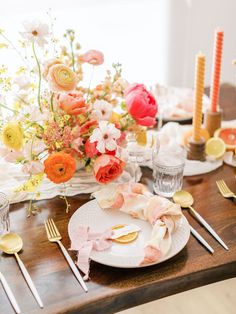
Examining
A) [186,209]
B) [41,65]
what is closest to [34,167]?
[41,65]

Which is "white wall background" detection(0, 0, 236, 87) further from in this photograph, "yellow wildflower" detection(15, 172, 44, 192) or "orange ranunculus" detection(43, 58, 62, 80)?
"yellow wildflower" detection(15, 172, 44, 192)

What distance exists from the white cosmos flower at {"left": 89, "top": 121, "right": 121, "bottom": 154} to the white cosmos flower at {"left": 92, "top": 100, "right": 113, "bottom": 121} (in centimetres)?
7

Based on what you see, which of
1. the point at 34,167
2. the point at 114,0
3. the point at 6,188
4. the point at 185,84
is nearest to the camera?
the point at 34,167

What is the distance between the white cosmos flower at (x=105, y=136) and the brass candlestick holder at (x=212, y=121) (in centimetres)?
46

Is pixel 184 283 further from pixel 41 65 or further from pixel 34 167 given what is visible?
pixel 41 65

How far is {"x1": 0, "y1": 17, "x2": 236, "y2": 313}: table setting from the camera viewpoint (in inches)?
Result: 41.9

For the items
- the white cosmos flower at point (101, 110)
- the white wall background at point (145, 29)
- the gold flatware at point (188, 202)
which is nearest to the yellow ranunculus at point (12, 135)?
the white cosmos flower at point (101, 110)

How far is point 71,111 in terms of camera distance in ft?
4.27

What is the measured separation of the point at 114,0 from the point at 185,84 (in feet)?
2.52

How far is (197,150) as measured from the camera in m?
1.55

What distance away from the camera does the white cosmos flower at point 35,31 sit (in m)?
1.30

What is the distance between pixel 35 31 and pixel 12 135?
0.94ft

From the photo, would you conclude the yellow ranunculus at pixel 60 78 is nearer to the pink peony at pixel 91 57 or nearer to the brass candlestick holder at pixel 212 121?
the pink peony at pixel 91 57

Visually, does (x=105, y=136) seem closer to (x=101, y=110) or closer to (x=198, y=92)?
(x=101, y=110)
